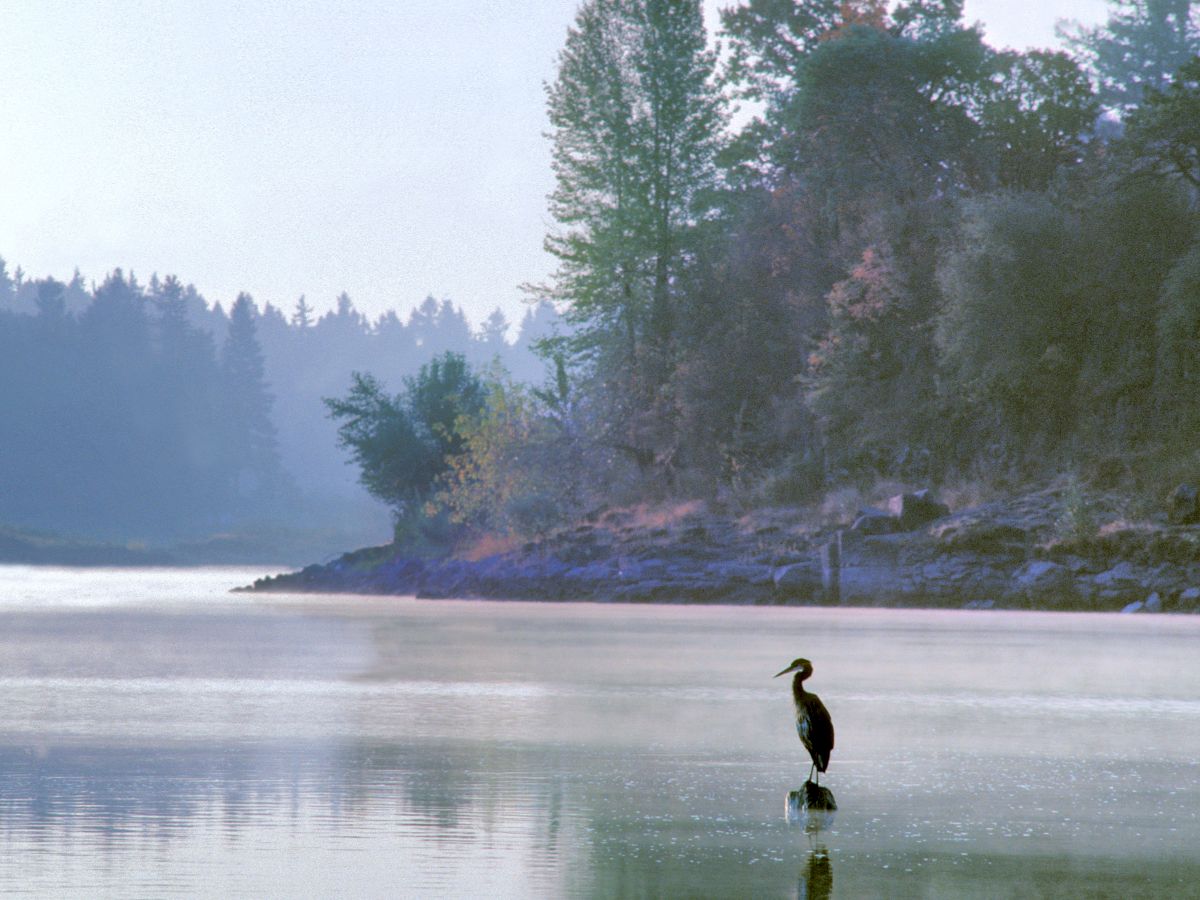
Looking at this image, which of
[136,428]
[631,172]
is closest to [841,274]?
[631,172]

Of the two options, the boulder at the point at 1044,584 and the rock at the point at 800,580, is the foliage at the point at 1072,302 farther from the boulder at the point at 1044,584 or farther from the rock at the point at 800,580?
the rock at the point at 800,580

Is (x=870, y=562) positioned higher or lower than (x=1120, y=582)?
higher

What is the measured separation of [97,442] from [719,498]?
10392cm

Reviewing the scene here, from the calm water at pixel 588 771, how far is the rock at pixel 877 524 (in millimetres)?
16397

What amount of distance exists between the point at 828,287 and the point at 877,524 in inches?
520

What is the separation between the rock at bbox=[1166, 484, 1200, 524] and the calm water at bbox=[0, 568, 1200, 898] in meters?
12.9

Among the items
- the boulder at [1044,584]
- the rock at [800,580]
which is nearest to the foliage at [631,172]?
the rock at [800,580]

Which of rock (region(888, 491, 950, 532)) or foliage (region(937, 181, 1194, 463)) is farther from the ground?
foliage (region(937, 181, 1194, 463))

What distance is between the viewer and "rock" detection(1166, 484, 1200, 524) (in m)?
37.5

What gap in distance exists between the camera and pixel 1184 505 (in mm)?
37719

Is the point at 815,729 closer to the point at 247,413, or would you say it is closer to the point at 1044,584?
the point at 1044,584

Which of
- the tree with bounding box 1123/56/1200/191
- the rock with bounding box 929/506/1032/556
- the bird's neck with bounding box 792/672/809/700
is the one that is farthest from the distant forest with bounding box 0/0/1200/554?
the bird's neck with bounding box 792/672/809/700

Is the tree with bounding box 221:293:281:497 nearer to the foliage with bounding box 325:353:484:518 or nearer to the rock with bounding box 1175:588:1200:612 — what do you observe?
the foliage with bounding box 325:353:484:518

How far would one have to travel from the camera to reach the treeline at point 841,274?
4331 centimetres
